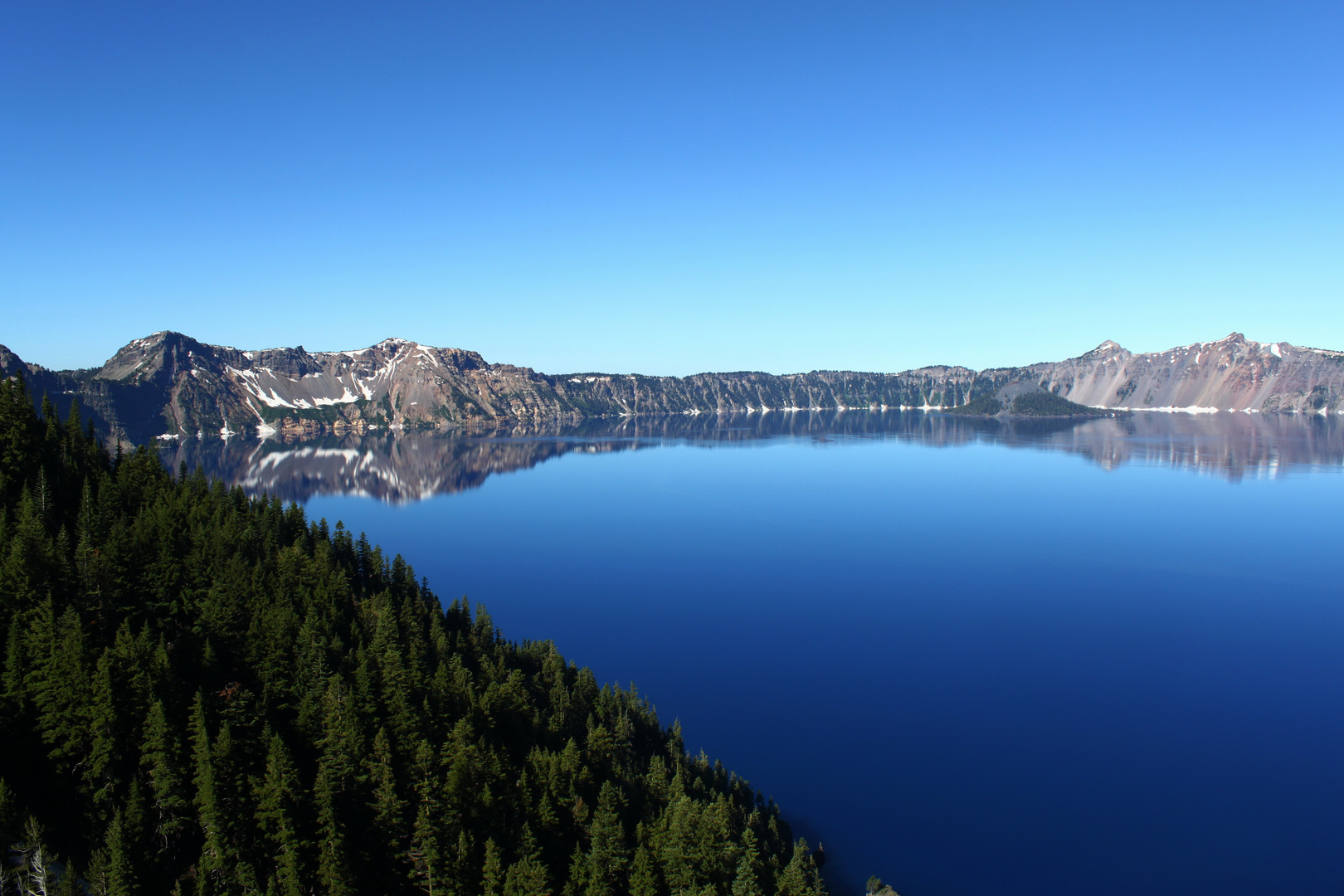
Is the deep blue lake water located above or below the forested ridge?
below

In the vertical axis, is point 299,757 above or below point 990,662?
above

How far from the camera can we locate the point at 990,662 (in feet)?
239

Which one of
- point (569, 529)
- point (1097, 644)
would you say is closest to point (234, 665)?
point (1097, 644)

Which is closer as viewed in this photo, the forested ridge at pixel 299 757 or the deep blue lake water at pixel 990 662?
the forested ridge at pixel 299 757

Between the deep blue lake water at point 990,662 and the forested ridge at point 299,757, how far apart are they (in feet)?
37.5

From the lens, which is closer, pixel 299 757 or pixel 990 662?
pixel 299 757

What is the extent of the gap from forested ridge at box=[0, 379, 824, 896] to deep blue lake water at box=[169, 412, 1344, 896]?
37.5 ft

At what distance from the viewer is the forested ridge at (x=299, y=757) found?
34938 millimetres

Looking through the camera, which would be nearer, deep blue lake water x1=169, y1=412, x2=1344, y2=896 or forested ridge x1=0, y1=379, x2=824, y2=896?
forested ridge x1=0, y1=379, x2=824, y2=896

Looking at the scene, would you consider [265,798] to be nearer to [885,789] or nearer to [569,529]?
[885,789]

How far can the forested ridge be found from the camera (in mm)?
34938

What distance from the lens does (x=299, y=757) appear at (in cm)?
4100

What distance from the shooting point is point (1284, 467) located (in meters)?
194

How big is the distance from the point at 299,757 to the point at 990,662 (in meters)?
59.4
